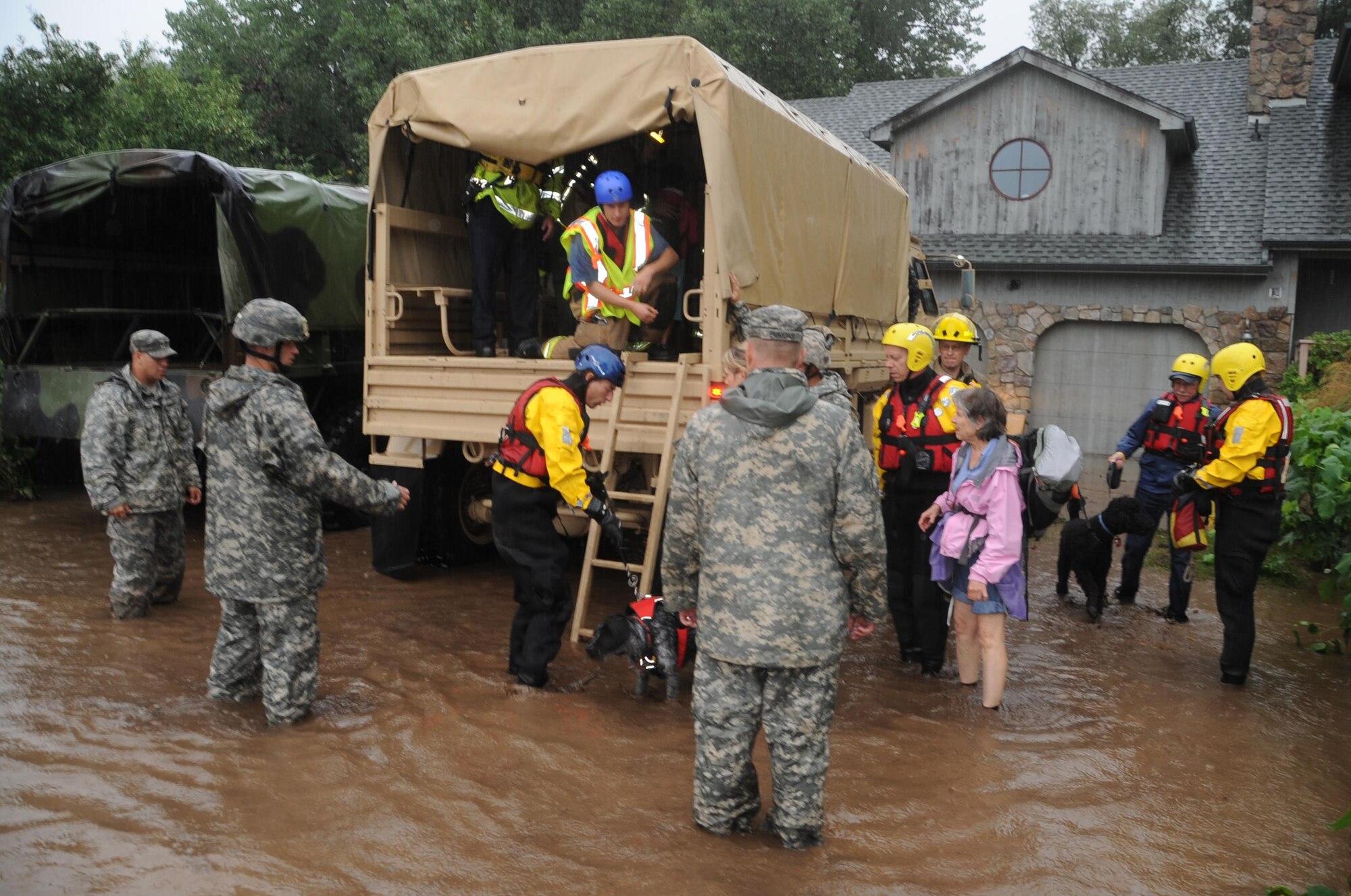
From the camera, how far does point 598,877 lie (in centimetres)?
357

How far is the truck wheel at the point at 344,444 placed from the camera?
30.1 feet

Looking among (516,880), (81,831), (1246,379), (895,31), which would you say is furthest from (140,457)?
(895,31)

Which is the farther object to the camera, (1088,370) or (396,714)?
(1088,370)

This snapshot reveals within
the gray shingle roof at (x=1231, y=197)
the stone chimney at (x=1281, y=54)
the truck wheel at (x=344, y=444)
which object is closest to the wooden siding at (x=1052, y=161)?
the gray shingle roof at (x=1231, y=197)

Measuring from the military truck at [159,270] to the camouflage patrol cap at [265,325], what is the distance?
3761mm

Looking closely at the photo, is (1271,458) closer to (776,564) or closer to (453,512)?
(776,564)

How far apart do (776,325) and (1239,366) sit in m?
3.31

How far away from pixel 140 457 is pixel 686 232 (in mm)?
3548

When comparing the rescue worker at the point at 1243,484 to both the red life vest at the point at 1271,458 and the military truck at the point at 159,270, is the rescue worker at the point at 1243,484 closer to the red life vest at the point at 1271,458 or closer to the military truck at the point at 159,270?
the red life vest at the point at 1271,458

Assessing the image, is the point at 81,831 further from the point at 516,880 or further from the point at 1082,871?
the point at 1082,871

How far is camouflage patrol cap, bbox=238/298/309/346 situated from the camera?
465cm

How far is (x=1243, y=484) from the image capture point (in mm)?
5719

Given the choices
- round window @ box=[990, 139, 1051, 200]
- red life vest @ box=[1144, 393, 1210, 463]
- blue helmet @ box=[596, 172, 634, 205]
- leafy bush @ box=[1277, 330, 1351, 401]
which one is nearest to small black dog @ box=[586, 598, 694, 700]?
blue helmet @ box=[596, 172, 634, 205]

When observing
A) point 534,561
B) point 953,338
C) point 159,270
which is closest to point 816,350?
point 953,338
